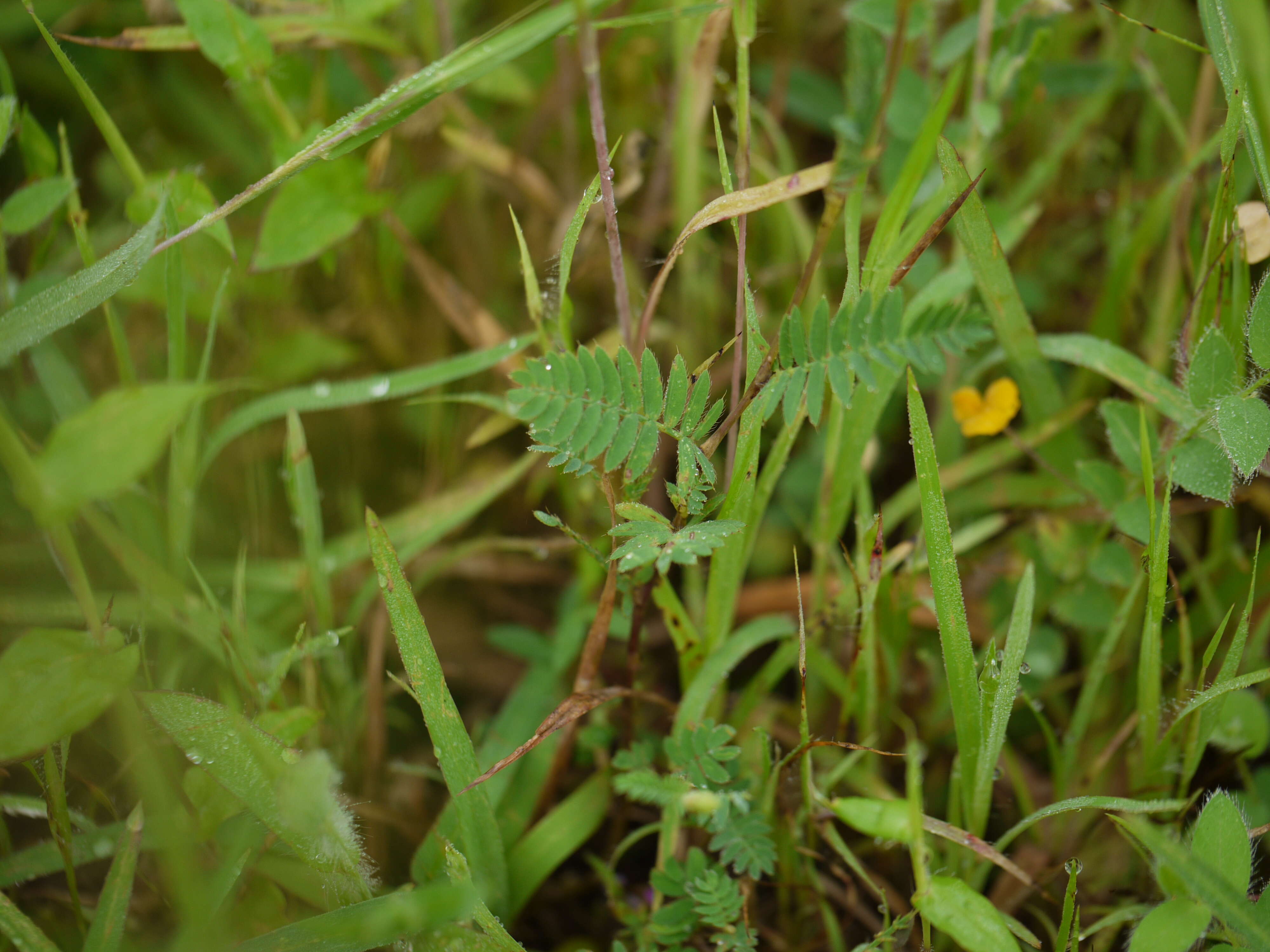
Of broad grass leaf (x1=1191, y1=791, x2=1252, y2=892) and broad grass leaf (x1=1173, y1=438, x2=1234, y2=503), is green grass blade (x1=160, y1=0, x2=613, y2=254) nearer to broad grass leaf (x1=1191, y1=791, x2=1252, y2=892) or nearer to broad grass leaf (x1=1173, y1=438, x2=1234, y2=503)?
broad grass leaf (x1=1173, y1=438, x2=1234, y2=503)

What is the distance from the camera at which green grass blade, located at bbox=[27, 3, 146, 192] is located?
3.38ft

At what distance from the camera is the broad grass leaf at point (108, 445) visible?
77 centimetres

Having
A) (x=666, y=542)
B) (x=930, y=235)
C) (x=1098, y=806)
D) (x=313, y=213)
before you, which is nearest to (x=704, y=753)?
(x=666, y=542)

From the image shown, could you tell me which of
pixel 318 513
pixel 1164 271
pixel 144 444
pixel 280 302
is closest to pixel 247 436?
pixel 280 302

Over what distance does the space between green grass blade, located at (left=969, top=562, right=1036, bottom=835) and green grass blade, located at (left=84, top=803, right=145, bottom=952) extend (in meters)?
1.02

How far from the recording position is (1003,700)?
946 mm

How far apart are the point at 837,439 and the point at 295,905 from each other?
98 centimetres

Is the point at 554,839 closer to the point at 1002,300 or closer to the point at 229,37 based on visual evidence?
the point at 1002,300

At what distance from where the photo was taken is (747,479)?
987mm

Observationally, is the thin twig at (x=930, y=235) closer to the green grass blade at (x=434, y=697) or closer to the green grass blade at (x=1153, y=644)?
the green grass blade at (x=1153, y=644)

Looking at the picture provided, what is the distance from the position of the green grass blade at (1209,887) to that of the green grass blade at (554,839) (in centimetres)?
69

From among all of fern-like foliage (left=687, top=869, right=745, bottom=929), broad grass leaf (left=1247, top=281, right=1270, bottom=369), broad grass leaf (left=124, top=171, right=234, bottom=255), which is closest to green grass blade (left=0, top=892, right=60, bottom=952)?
fern-like foliage (left=687, top=869, right=745, bottom=929)

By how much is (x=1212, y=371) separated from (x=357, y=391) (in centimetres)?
120

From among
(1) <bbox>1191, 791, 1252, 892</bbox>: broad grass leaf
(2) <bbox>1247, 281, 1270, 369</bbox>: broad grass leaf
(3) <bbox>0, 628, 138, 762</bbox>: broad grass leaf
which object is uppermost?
(2) <bbox>1247, 281, 1270, 369</bbox>: broad grass leaf
